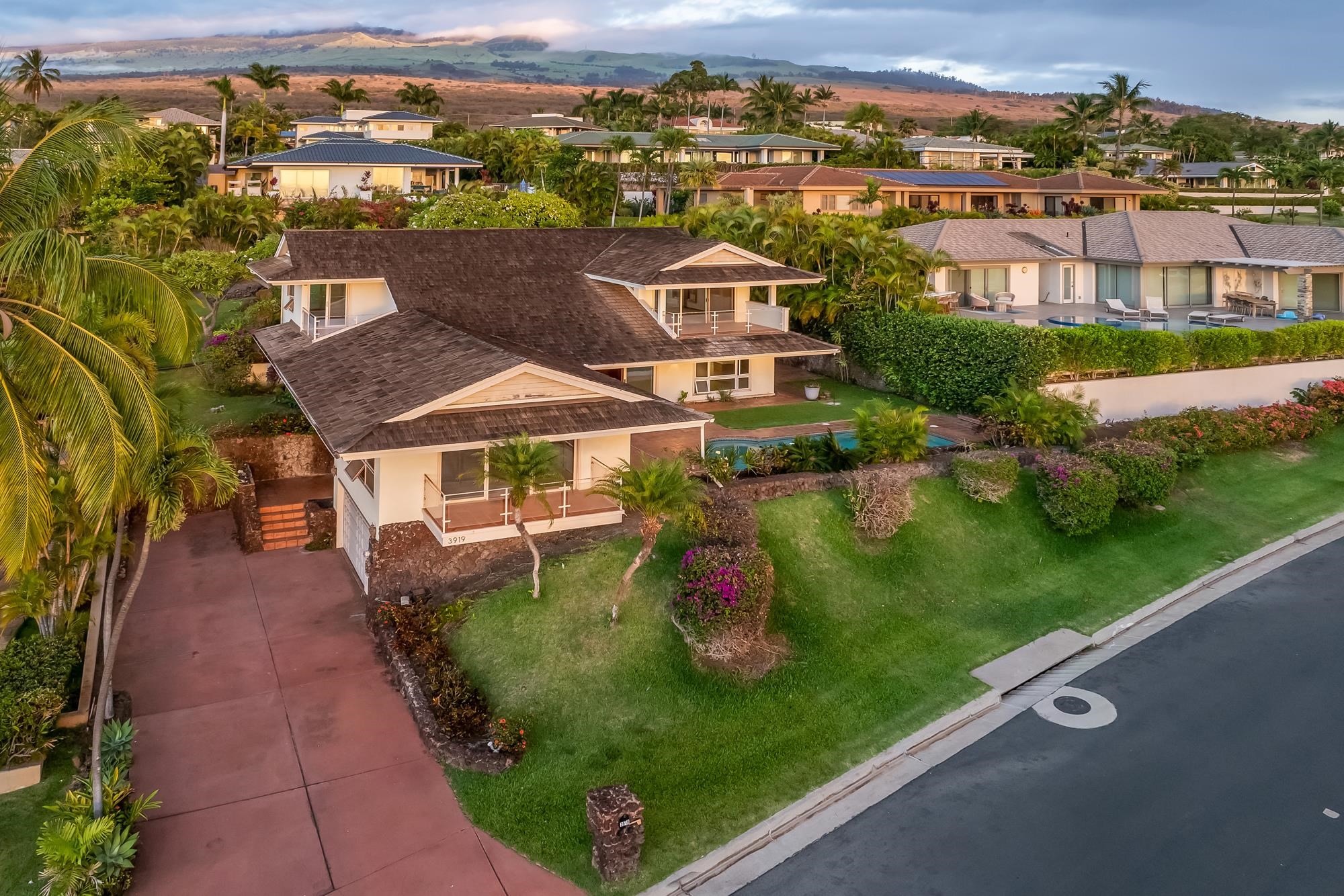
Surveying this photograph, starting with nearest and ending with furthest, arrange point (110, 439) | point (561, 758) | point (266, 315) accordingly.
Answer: point (110, 439)
point (561, 758)
point (266, 315)

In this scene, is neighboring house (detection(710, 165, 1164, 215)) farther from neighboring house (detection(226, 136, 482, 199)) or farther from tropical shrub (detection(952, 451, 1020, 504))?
tropical shrub (detection(952, 451, 1020, 504))

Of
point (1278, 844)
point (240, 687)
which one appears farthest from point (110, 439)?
point (1278, 844)

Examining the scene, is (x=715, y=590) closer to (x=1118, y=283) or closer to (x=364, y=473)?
(x=364, y=473)

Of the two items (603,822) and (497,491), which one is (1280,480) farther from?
(603,822)

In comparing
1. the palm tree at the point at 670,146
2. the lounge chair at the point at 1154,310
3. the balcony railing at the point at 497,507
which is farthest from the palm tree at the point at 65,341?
the palm tree at the point at 670,146

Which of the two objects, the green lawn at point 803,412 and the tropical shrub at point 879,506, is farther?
the green lawn at point 803,412

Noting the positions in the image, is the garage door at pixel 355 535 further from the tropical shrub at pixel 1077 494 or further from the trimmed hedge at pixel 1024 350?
the trimmed hedge at pixel 1024 350

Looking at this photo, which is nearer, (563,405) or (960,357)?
(563,405)
